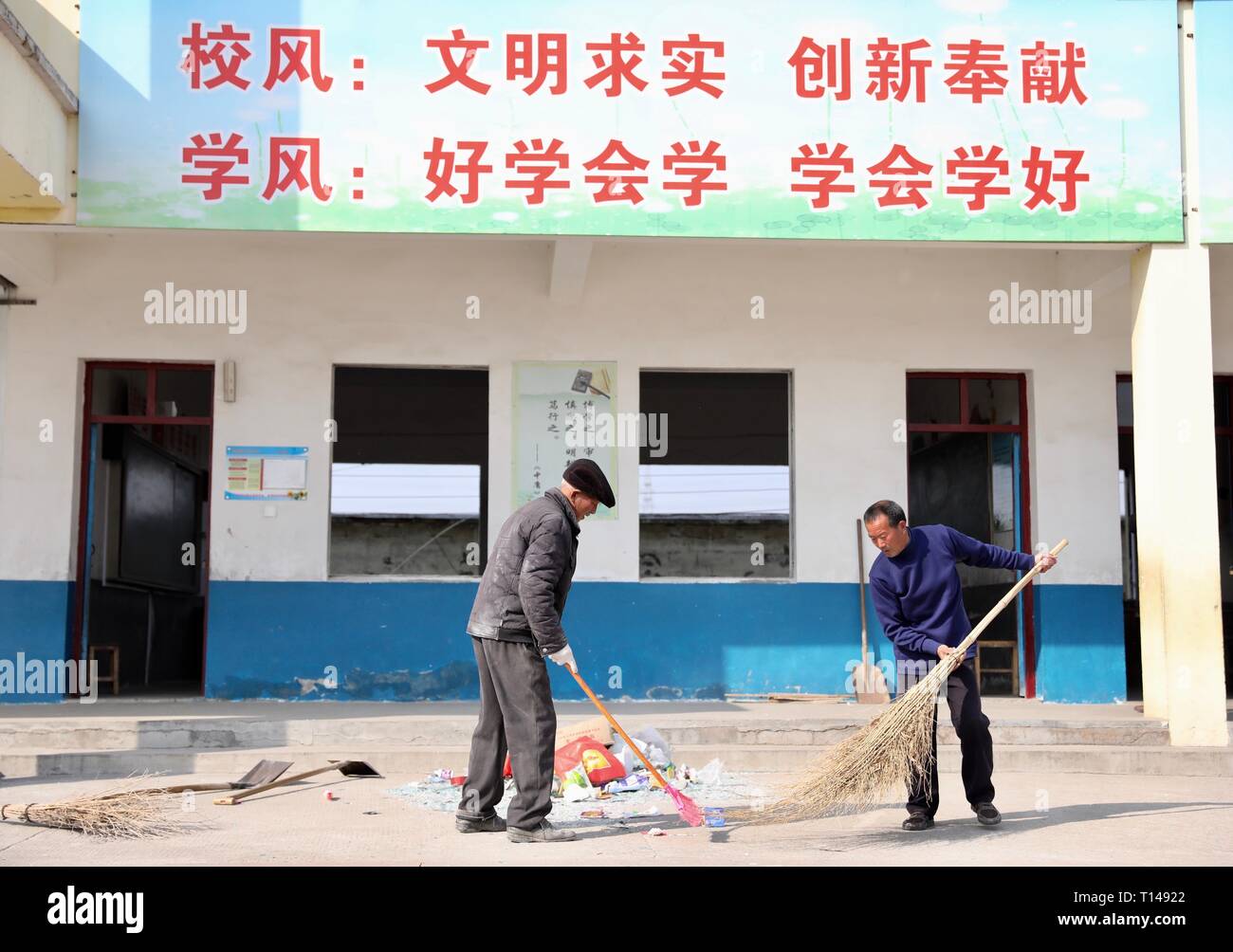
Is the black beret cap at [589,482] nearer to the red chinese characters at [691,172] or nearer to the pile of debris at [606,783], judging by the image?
the pile of debris at [606,783]

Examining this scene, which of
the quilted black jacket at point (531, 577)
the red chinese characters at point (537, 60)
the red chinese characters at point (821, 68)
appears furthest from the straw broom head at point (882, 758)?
the red chinese characters at point (537, 60)

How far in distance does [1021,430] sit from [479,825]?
21.7 ft

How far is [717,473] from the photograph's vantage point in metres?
11.0

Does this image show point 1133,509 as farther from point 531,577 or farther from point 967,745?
point 531,577

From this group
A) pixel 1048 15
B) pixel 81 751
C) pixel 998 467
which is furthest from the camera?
pixel 998 467

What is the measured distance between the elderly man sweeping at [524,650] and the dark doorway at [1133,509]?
21.6 ft

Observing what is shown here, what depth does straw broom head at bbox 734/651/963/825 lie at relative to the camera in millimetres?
6094

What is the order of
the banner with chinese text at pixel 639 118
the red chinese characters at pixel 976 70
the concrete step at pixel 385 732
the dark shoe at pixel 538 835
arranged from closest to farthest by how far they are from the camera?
the dark shoe at pixel 538 835 → the banner with chinese text at pixel 639 118 → the concrete step at pixel 385 732 → the red chinese characters at pixel 976 70

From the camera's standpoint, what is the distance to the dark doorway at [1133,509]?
1141 centimetres

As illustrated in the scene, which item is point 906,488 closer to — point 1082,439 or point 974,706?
point 1082,439

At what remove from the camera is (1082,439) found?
35.7ft
